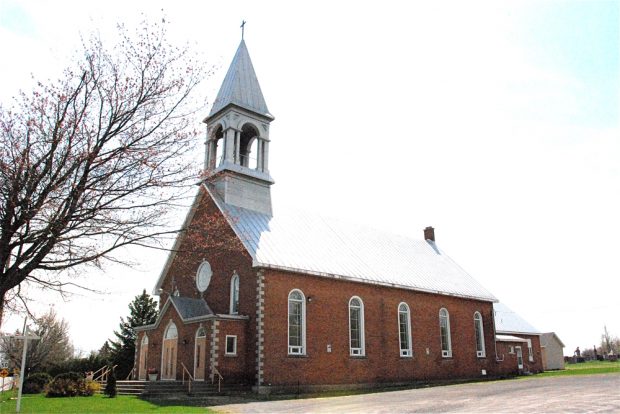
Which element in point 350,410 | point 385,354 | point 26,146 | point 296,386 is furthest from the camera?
point 385,354

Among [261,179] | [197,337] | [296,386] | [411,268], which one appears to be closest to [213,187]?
[261,179]

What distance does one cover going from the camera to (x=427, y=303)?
32062mm

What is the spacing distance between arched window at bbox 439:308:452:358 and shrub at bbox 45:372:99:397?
20.1m

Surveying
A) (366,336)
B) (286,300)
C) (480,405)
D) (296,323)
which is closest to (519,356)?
(366,336)

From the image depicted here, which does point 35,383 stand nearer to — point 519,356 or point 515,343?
point 515,343

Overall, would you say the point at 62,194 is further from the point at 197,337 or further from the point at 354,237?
the point at 354,237

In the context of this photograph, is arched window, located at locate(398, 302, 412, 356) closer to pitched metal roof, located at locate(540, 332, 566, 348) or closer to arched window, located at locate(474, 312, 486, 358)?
arched window, located at locate(474, 312, 486, 358)

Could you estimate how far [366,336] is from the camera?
90.1ft

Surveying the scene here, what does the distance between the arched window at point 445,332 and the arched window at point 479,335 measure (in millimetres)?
3459

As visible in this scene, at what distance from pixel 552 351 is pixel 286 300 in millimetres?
38289

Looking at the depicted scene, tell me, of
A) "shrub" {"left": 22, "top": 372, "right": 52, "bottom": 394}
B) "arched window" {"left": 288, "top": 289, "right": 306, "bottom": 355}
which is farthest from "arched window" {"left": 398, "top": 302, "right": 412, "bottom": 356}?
"shrub" {"left": 22, "top": 372, "right": 52, "bottom": 394}

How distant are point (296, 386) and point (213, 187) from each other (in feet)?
37.2

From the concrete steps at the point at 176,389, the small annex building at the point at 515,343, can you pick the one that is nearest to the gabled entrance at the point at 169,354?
the concrete steps at the point at 176,389

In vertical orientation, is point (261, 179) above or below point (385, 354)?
above
